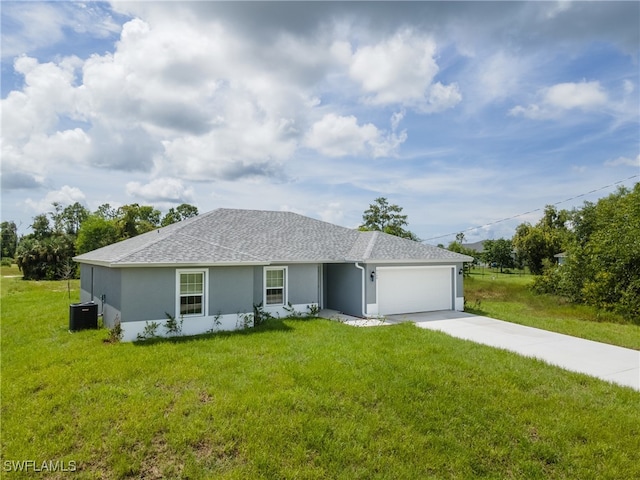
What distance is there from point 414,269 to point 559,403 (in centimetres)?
977

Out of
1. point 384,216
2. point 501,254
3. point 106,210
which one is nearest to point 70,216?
point 106,210

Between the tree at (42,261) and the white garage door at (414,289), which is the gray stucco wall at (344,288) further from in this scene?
the tree at (42,261)

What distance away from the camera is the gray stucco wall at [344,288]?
50.2 ft

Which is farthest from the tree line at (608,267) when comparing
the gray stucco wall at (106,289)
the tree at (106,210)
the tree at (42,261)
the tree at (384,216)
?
the tree at (106,210)

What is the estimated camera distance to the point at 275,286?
14750 mm

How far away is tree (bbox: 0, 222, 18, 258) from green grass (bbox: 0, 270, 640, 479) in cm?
7796

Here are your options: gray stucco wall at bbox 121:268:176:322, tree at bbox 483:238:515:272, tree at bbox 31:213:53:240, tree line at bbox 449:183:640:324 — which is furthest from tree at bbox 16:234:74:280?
tree at bbox 483:238:515:272

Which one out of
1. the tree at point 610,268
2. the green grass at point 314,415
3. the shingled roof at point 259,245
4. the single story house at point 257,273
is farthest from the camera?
the tree at point 610,268

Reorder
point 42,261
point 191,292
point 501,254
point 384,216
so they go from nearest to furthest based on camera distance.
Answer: point 191,292
point 42,261
point 384,216
point 501,254

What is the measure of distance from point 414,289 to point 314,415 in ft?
36.5

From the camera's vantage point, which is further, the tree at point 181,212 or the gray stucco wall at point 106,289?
the tree at point 181,212
